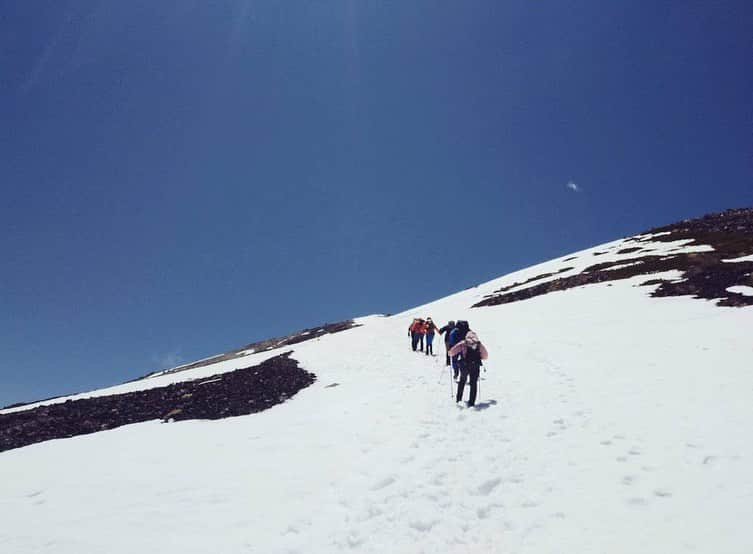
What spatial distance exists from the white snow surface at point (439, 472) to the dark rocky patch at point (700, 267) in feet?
35.1

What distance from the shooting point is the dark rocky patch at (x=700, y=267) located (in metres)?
24.0

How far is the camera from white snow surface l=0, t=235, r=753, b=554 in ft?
19.0

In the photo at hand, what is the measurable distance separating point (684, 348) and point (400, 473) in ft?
43.0

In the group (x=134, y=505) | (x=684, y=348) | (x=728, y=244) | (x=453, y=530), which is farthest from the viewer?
(x=728, y=244)

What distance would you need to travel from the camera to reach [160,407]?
56.6 ft

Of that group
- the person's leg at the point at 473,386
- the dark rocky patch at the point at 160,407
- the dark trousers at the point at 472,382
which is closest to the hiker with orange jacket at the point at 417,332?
the dark rocky patch at the point at 160,407

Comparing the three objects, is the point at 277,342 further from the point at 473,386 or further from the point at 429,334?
the point at 473,386

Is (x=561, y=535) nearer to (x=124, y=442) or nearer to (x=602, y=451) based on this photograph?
(x=602, y=451)

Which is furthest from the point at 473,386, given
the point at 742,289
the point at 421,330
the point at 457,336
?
the point at 742,289

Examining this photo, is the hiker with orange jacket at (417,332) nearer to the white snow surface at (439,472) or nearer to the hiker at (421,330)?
the hiker at (421,330)

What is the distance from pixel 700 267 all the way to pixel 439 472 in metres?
32.1

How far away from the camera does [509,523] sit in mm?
6055

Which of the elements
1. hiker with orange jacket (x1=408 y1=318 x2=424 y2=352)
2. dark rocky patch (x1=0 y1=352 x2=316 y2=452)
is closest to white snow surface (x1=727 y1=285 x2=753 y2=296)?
hiker with orange jacket (x1=408 y1=318 x2=424 y2=352)

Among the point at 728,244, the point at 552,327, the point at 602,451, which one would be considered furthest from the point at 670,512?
the point at 728,244
